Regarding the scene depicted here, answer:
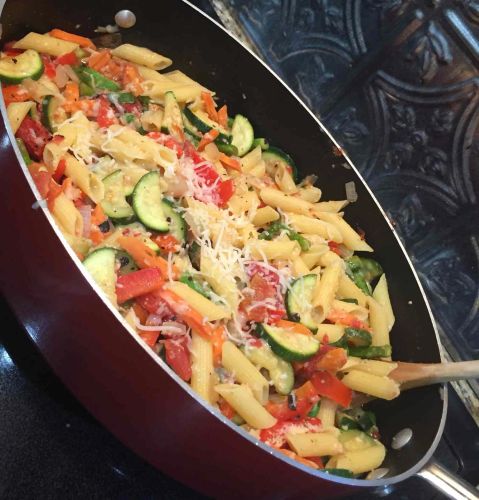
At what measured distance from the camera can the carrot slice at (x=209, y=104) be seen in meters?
1.86

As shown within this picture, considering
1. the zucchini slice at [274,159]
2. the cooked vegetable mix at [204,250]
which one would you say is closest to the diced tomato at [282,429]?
the cooked vegetable mix at [204,250]

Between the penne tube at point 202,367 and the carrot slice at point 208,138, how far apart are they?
0.64 m

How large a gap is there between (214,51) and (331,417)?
110 centimetres

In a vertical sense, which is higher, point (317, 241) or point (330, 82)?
point (330, 82)

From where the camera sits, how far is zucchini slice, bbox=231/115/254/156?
1.88 m

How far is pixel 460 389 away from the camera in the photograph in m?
2.01

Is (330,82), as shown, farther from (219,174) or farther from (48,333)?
(48,333)

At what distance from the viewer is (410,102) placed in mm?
1982

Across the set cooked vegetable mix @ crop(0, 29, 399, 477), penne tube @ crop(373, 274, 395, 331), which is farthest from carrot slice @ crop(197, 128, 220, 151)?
penne tube @ crop(373, 274, 395, 331)

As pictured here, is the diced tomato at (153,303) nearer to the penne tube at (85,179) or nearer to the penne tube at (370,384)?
the penne tube at (85,179)

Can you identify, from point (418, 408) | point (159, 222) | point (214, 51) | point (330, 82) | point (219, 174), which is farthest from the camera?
point (330, 82)

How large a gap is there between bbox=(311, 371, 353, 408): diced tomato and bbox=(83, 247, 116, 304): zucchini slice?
0.52 metres

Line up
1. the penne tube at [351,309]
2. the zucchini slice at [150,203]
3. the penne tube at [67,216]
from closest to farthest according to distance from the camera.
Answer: the penne tube at [67,216], the zucchini slice at [150,203], the penne tube at [351,309]

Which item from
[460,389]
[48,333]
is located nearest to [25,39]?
[48,333]
